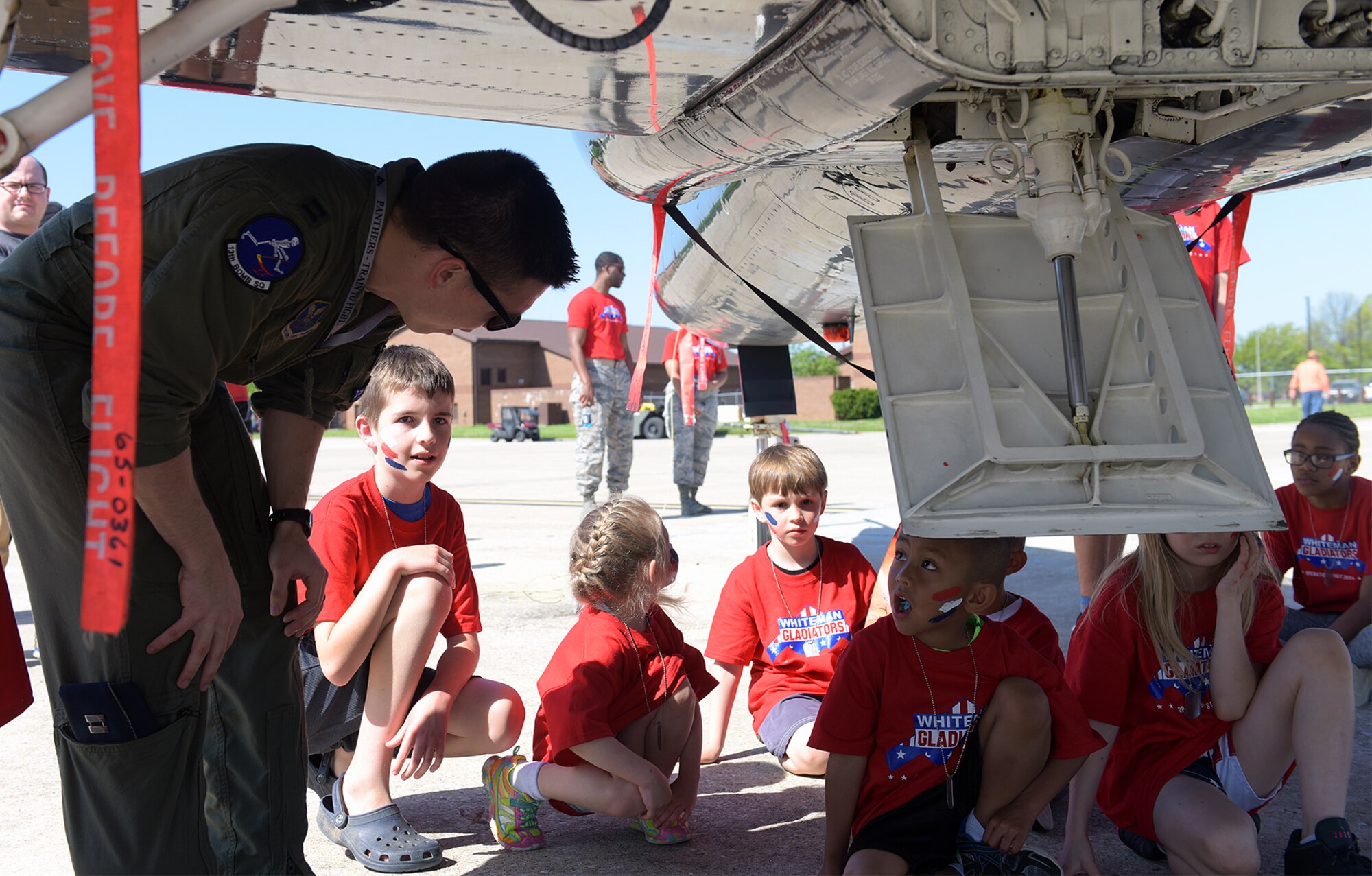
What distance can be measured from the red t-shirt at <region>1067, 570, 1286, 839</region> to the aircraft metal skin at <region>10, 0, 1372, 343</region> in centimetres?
119

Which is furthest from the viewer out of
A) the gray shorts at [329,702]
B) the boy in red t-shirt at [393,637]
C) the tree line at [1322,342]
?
the tree line at [1322,342]

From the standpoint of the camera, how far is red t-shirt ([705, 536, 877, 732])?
309cm

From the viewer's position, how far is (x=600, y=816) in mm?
2807

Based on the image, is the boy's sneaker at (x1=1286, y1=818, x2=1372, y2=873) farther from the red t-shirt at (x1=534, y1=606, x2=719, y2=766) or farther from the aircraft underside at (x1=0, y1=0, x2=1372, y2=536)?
the red t-shirt at (x1=534, y1=606, x2=719, y2=766)

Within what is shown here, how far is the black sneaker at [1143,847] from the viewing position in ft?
7.87

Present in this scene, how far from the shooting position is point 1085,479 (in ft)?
6.75

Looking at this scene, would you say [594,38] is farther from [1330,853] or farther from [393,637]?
[1330,853]

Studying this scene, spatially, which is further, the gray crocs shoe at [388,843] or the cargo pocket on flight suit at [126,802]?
the gray crocs shoe at [388,843]

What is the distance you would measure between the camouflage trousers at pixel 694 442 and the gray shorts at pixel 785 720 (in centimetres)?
581

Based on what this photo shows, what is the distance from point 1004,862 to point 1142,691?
600 mm

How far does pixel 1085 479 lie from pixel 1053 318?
447 mm

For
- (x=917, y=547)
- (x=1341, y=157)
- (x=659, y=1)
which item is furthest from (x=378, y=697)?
(x=1341, y=157)

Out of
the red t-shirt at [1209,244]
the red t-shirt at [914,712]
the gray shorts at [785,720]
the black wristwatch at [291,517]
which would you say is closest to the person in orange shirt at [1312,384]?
the red t-shirt at [1209,244]

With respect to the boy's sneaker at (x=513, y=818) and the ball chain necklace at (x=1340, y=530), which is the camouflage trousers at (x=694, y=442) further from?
the boy's sneaker at (x=513, y=818)
